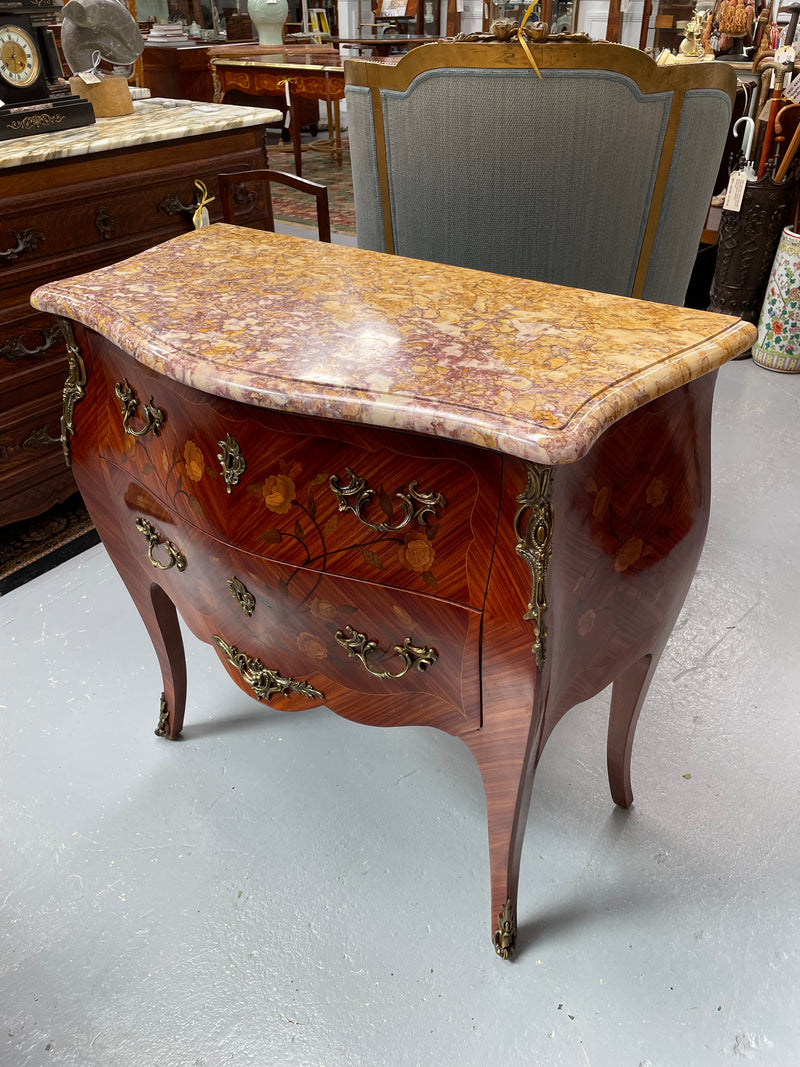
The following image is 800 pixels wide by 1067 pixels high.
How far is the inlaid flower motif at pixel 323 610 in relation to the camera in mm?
1065

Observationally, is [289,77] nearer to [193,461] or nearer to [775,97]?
[775,97]

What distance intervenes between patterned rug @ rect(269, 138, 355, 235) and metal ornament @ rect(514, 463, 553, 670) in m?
3.75

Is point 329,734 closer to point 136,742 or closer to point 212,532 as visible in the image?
point 136,742

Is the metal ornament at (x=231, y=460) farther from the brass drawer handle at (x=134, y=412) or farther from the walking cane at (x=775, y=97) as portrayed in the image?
the walking cane at (x=775, y=97)

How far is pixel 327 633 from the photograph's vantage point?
3.62 feet

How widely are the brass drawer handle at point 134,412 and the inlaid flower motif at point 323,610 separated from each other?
1.05ft

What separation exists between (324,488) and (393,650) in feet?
0.80

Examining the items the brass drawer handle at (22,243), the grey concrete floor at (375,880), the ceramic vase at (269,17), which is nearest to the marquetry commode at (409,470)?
the grey concrete floor at (375,880)

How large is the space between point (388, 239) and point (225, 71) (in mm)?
5561

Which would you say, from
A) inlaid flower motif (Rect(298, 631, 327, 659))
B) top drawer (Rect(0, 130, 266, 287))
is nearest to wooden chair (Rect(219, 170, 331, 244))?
top drawer (Rect(0, 130, 266, 287))

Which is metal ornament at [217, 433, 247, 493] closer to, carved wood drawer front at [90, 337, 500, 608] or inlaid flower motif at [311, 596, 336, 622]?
carved wood drawer front at [90, 337, 500, 608]

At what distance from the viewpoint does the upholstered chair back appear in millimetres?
1579

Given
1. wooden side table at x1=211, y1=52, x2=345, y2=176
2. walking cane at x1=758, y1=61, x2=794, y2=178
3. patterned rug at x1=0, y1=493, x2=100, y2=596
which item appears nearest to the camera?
patterned rug at x1=0, y1=493, x2=100, y2=596

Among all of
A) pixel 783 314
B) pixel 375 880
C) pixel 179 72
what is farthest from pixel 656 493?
pixel 179 72
